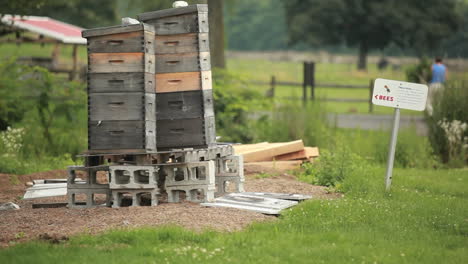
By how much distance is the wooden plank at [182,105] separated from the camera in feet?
34.3

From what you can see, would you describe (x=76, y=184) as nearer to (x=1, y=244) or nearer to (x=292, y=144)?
(x=1, y=244)

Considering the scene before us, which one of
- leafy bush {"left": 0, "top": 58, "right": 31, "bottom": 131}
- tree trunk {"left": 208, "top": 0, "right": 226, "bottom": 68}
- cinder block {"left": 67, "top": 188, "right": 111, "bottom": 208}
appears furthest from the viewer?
tree trunk {"left": 208, "top": 0, "right": 226, "bottom": 68}

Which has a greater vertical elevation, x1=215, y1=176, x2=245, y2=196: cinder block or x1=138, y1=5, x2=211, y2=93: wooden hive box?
x1=138, y1=5, x2=211, y2=93: wooden hive box

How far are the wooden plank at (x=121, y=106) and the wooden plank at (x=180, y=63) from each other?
0.44m

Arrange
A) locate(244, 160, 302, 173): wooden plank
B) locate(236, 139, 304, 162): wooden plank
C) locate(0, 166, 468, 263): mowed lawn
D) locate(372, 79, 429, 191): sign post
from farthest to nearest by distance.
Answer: locate(236, 139, 304, 162): wooden plank → locate(244, 160, 302, 173): wooden plank → locate(372, 79, 429, 191): sign post → locate(0, 166, 468, 263): mowed lawn

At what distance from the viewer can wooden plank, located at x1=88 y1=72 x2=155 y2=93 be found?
1018 cm

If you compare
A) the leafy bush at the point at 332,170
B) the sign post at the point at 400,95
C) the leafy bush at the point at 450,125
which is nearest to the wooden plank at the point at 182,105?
the sign post at the point at 400,95

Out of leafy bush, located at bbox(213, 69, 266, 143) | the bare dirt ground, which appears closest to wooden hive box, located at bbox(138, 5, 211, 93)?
the bare dirt ground

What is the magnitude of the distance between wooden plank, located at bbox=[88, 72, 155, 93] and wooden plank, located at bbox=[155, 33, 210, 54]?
0.42 meters

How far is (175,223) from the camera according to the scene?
8.92 meters

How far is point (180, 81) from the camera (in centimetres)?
1048

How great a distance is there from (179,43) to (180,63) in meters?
0.25

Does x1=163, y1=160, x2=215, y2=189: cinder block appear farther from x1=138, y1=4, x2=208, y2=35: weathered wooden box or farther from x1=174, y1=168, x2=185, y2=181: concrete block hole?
x1=138, y1=4, x2=208, y2=35: weathered wooden box

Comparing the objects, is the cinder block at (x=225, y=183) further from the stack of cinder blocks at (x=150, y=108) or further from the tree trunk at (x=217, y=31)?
the tree trunk at (x=217, y=31)
